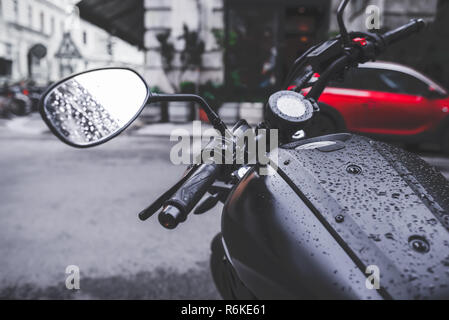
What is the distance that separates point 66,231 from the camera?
3883 millimetres

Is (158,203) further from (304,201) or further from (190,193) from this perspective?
(304,201)

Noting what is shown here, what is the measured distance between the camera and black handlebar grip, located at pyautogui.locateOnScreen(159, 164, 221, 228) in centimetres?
88

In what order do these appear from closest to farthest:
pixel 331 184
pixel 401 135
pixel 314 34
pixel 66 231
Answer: pixel 331 184 < pixel 66 231 < pixel 401 135 < pixel 314 34

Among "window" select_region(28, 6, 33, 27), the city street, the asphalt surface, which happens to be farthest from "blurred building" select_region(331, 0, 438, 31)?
"window" select_region(28, 6, 33, 27)

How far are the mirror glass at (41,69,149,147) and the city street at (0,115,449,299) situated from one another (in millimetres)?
1997

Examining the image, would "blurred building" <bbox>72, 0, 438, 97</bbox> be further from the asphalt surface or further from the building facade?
the asphalt surface

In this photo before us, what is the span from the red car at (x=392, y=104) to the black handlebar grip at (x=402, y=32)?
5.84 meters

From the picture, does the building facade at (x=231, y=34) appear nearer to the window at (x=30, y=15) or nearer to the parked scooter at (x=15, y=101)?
the parked scooter at (x=15, y=101)

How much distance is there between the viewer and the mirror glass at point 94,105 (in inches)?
36.9

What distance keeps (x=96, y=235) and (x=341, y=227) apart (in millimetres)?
3387

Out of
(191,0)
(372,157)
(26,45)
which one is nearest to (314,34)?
(191,0)

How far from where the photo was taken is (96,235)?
379cm
